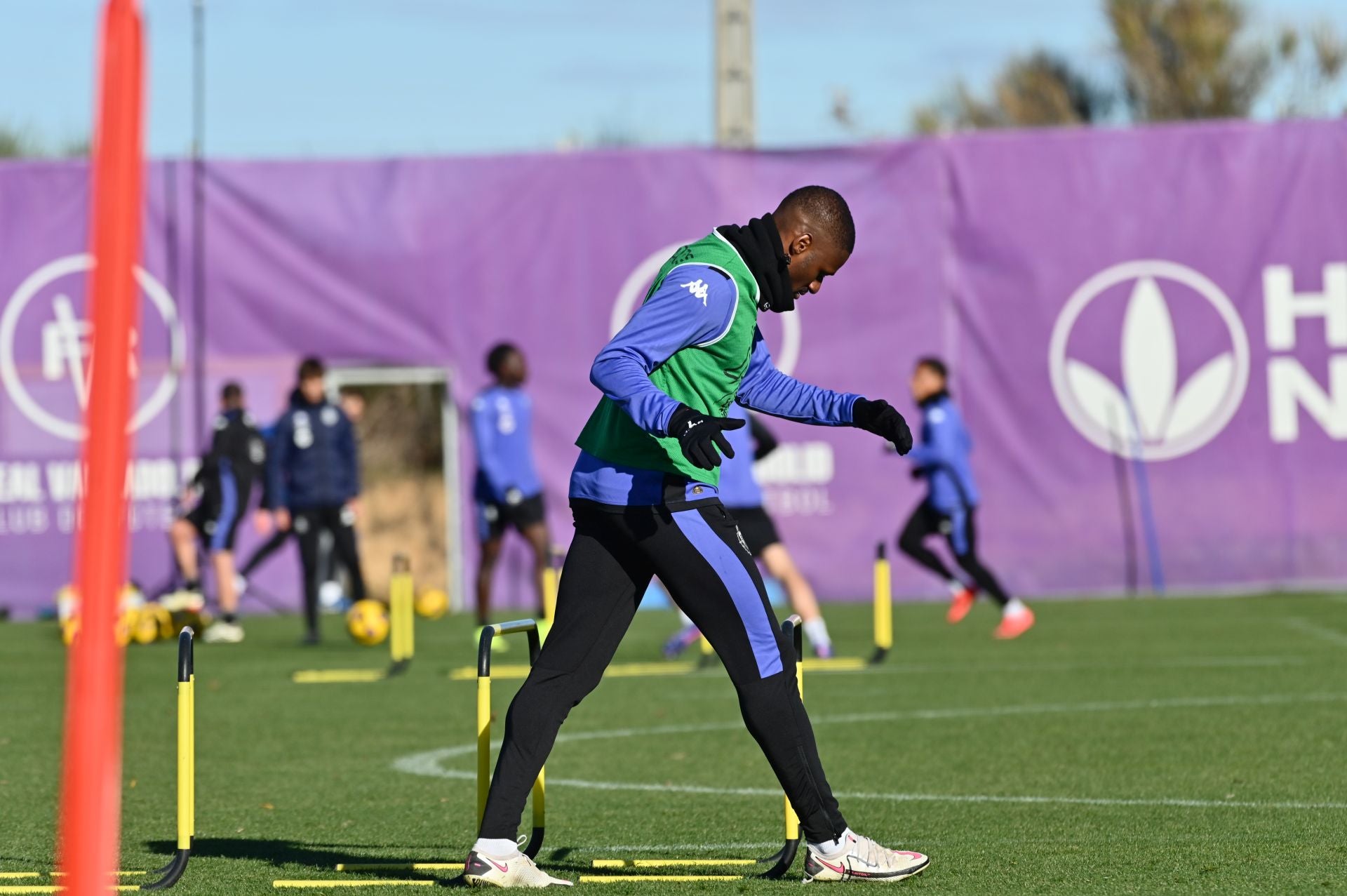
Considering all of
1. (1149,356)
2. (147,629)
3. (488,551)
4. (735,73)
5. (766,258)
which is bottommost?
(147,629)

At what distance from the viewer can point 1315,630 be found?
16.8 m

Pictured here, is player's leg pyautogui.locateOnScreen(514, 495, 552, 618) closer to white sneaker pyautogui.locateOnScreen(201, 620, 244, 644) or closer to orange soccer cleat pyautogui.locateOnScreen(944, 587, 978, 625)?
white sneaker pyautogui.locateOnScreen(201, 620, 244, 644)

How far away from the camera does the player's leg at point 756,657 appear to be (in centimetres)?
630

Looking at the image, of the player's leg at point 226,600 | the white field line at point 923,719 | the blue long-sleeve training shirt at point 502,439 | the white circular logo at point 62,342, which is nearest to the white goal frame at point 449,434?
the white circular logo at point 62,342

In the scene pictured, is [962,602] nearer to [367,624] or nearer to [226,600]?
[367,624]

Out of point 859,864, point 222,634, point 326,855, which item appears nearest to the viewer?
point 859,864

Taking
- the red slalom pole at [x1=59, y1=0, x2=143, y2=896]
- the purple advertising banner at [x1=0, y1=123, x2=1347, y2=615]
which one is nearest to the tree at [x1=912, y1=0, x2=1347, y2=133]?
the purple advertising banner at [x1=0, y1=123, x2=1347, y2=615]

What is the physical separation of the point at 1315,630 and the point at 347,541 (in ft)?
25.5

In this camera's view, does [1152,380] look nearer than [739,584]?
No

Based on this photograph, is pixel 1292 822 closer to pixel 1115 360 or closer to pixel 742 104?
pixel 1115 360

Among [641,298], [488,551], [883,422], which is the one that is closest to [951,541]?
[488,551]

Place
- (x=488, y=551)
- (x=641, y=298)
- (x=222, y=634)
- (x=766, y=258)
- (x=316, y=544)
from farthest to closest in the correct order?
(x=641, y=298) < (x=222, y=634) < (x=488, y=551) < (x=316, y=544) < (x=766, y=258)

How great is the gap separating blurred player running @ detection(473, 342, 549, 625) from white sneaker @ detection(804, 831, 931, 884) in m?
10.4

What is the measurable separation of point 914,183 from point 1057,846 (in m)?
14.7
